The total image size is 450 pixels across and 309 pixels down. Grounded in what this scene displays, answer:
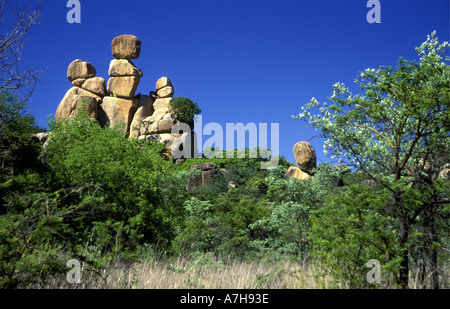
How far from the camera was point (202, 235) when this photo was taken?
16797 millimetres

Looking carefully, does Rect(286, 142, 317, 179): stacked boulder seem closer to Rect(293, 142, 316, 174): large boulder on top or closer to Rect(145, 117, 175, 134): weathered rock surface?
Rect(293, 142, 316, 174): large boulder on top

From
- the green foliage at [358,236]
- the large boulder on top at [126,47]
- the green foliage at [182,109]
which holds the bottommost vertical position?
the green foliage at [358,236]

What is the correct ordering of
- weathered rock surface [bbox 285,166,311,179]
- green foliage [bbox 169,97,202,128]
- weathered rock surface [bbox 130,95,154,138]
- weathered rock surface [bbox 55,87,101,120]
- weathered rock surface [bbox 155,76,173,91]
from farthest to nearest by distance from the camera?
1. weathered rock surface [bbox 155,76,173,91]
2. weathered rock surface [bbox 130,95,154,138]
3. weathered rock surface [bbox 55,87,101,120]
4. green foliage [bbox 169,97,202,128]
5. weathered rock surface [bbox 285,166,311,179]

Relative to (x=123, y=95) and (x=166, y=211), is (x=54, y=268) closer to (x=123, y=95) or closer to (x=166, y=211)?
(x=166, y=211)

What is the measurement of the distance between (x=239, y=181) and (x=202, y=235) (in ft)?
77.7

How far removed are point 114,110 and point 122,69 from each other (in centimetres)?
526

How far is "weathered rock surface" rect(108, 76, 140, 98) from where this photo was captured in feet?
170

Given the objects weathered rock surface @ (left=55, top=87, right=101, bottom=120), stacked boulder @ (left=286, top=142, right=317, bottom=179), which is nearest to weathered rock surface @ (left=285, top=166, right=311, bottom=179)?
stacked boulder @ (left=286, top=142, right=317, bottom=179)

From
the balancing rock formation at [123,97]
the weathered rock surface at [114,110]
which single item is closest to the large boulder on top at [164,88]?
the balancing rock formation at [123,97]

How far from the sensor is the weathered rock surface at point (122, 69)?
5162 centimetres

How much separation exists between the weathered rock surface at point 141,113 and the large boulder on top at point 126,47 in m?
5.48

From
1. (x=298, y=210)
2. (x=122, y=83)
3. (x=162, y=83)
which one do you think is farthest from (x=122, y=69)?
(x=298, y=210)

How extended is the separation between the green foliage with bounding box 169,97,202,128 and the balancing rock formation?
2.63 ft

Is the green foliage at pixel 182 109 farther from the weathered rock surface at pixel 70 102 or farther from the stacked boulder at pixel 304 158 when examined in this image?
the stacked boulder at pixel 304 158
